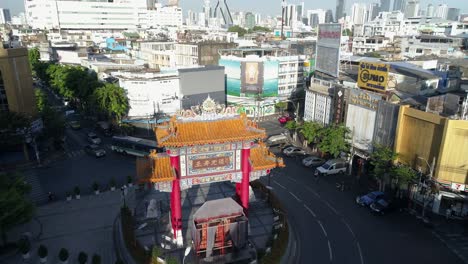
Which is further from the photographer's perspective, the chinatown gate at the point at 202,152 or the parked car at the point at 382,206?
the parked car at the point at 382,206

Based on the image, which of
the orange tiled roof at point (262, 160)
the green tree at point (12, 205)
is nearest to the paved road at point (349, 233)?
the orange tiled roof at point (262, 160)

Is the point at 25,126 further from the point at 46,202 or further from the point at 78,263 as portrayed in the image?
the point at 78,263

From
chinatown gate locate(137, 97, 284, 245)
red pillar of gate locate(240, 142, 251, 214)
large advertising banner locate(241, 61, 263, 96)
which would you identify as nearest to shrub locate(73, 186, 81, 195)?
chinatown gate locate(137, 97, 284, 245)

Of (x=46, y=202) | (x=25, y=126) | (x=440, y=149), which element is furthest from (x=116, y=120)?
(x=440, y=149)

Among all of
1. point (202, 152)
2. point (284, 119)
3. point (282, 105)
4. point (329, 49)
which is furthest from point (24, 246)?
point (282, 105)

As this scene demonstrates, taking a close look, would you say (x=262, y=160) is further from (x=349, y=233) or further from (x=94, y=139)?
(x=94, y=139)

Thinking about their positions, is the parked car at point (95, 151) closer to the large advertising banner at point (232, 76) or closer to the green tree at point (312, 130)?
the green tree at point (312, 130)
